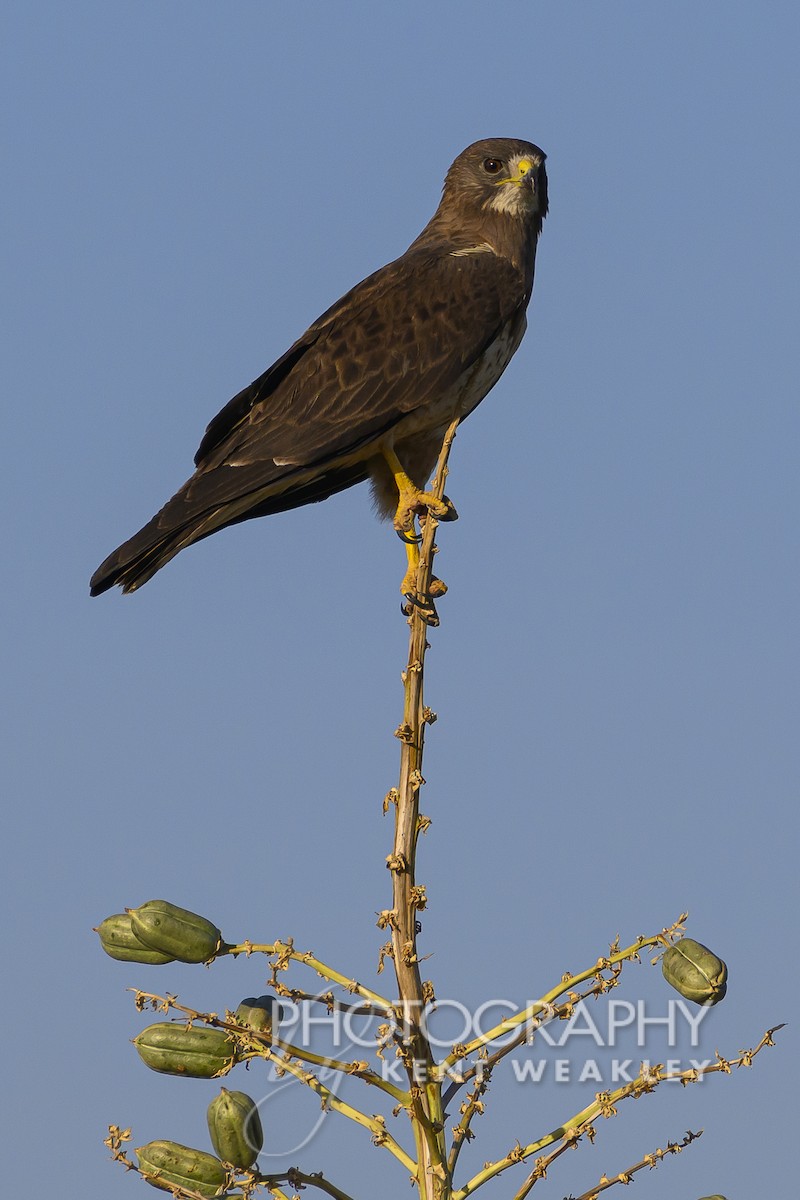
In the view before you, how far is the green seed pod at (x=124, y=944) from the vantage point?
9.83 feet

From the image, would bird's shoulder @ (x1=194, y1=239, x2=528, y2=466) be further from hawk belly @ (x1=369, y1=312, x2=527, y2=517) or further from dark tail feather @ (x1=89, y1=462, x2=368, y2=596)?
dark tail feather @ (x1=89, y1=462, x2=368, y2=596)

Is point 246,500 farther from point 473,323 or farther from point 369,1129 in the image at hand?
point 369,1129

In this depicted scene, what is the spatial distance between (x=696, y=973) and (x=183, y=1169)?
3.46 ft

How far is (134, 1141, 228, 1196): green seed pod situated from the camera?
2762 mm

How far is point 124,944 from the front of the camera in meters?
3.01

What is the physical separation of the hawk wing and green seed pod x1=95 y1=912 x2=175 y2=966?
317cm

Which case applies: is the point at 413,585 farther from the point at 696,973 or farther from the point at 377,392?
the point at 696,973

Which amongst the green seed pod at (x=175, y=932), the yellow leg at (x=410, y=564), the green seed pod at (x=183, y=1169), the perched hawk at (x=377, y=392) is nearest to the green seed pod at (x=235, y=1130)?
the green seed pod at (x=183, y=1169)

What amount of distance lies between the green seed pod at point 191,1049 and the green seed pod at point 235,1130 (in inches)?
4.3

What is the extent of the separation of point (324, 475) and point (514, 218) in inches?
73.4

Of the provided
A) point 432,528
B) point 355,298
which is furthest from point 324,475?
point 432,528

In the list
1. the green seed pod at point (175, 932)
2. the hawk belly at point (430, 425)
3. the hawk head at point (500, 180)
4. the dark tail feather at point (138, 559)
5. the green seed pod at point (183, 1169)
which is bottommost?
the green seed pod at point (183, 1169)

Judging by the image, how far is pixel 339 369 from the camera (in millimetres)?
6891

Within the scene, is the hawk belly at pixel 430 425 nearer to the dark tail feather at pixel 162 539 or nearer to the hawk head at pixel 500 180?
the dark tail feather at pixel 162 539
